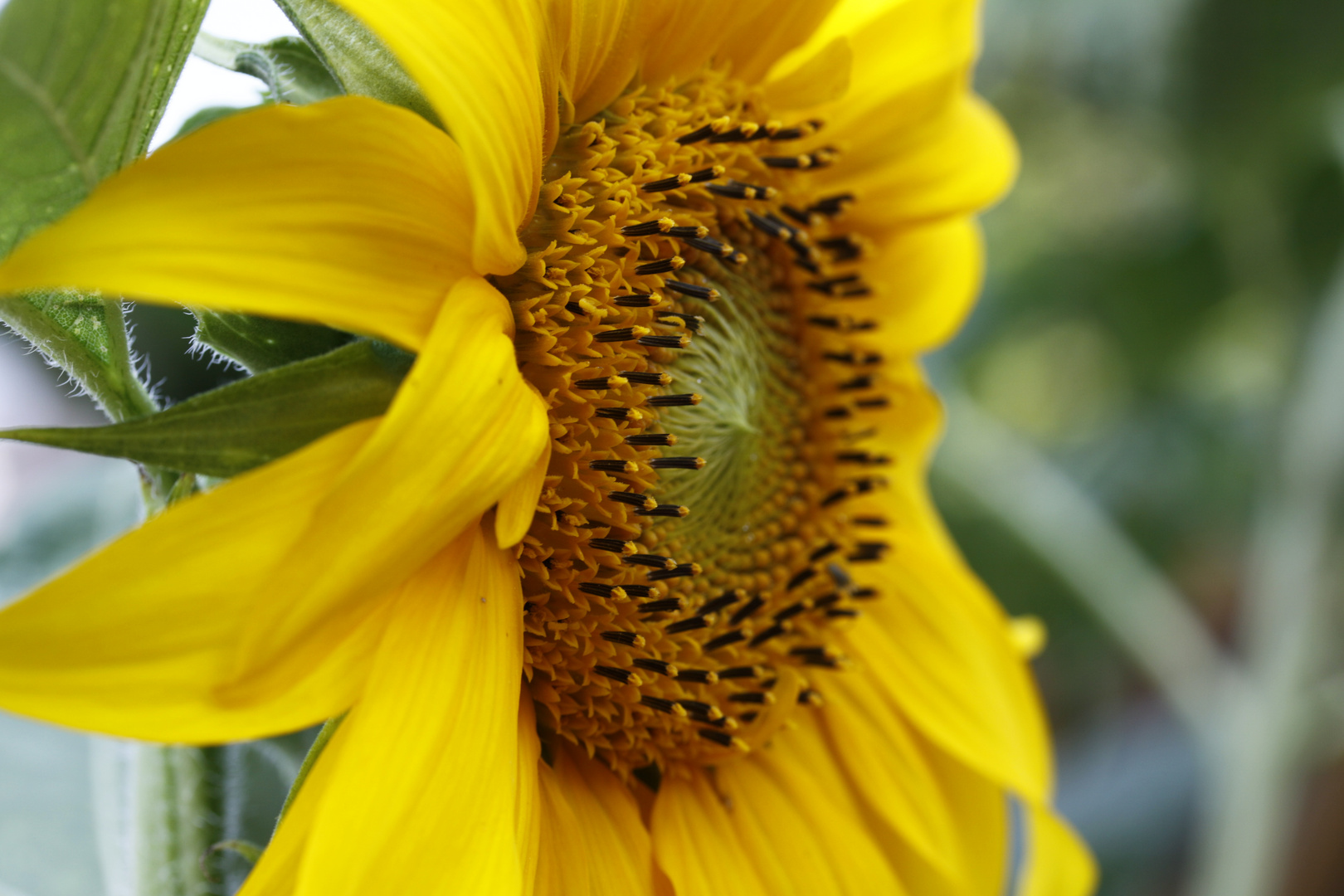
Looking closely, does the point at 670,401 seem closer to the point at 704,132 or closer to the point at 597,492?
the point at 597,492

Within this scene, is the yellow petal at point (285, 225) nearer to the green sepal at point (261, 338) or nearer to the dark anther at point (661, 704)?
the green sepal at point (261, 338)

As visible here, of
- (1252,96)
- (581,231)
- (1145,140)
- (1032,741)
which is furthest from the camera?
(1145,140)


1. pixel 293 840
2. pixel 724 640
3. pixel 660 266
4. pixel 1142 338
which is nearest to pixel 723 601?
pixel 724 640

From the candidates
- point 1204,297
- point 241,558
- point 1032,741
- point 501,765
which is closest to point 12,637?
point 241,558

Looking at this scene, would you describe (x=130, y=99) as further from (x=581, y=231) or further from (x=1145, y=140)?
(x=1145, y=140)

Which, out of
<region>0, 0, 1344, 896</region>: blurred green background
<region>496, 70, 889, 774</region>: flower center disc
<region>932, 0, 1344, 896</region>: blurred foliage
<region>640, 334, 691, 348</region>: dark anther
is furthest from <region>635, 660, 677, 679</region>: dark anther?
<region>932, 0, 1344, 896</region>: blurred foliage

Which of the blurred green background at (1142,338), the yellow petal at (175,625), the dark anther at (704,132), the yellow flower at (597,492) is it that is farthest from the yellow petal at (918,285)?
the blurred green background at (1142,338)
